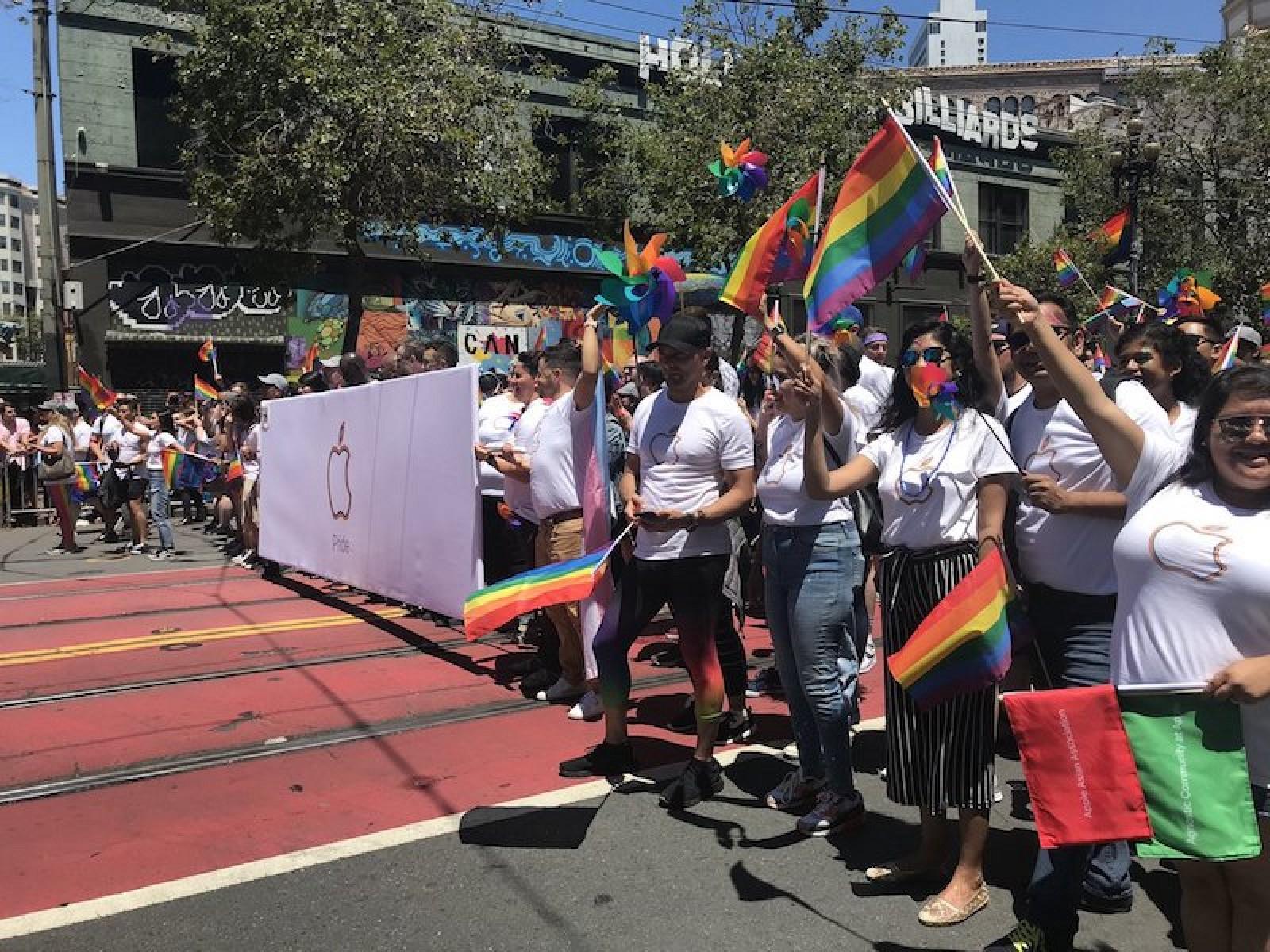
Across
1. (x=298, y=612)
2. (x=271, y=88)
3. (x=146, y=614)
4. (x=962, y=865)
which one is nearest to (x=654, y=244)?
(x=962, y=865)

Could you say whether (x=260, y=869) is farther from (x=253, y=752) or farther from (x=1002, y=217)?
(x=1002, y=217)

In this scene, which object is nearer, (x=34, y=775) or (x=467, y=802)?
(x=467, y=802)

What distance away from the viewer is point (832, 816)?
400 centimetres

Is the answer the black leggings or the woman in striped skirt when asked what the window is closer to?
the black leggings

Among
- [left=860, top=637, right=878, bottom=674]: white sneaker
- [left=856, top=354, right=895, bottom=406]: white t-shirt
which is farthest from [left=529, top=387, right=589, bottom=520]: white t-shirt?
[left=860, top=637, right=878, bottom=674]: white sneaker

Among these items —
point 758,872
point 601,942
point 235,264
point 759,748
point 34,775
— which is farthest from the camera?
point 235,264

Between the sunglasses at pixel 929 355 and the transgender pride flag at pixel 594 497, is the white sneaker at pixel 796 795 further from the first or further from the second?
the sunglasses at pixel 929 355

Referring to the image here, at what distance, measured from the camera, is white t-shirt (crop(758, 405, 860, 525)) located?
394 cm

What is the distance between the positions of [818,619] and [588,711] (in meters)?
2.09

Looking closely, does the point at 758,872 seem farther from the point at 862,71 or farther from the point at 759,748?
the point at 862,71

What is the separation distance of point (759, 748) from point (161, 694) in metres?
3.58

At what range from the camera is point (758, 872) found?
12.1ft

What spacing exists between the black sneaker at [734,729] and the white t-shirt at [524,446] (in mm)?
1725

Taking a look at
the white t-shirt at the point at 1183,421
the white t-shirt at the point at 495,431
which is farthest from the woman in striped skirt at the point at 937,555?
the white t-shirt at the point at 495,431
